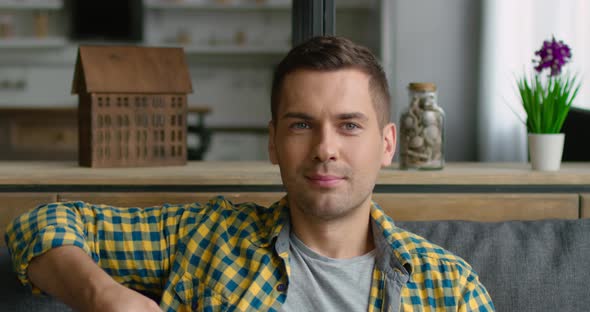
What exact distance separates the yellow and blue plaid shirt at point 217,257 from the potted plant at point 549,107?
61 cm

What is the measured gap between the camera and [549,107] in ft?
6.04

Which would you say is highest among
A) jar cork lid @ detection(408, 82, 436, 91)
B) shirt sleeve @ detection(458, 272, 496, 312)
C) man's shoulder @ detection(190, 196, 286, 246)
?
A: jar cork lid @ detection(408, 82, 436, 91)

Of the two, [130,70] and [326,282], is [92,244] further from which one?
[130,70]

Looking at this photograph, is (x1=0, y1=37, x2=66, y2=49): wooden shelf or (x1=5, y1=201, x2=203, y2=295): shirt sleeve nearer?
(x1=5, y1=201, x2=203, y2=295): shirt sleeve

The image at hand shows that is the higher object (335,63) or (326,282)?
(335,63)

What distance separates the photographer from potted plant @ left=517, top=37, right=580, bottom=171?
1.83 m

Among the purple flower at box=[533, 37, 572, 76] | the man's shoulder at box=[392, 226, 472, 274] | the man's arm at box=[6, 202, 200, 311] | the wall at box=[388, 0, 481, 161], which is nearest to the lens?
the man's arm at box=[6, 202, 200, 311]

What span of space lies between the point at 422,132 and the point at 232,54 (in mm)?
5010

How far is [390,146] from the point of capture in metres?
1.43

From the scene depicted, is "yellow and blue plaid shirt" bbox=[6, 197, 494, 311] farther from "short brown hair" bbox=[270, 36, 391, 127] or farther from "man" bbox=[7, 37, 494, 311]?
"short brown hair" bbox=[270, 36, 391, 127]

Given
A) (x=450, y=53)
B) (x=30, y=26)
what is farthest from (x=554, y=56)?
(x=30, y=26)

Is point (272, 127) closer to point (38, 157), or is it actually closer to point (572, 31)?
point (572, 31)

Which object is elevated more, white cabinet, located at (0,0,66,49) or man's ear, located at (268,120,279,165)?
white cabinet, located at (0,0,66,49)

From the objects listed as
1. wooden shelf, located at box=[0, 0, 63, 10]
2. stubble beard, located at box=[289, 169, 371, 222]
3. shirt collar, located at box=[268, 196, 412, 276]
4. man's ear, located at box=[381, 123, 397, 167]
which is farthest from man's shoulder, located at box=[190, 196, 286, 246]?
wooden shelf, located at box=[0, 0, 63, 10]
